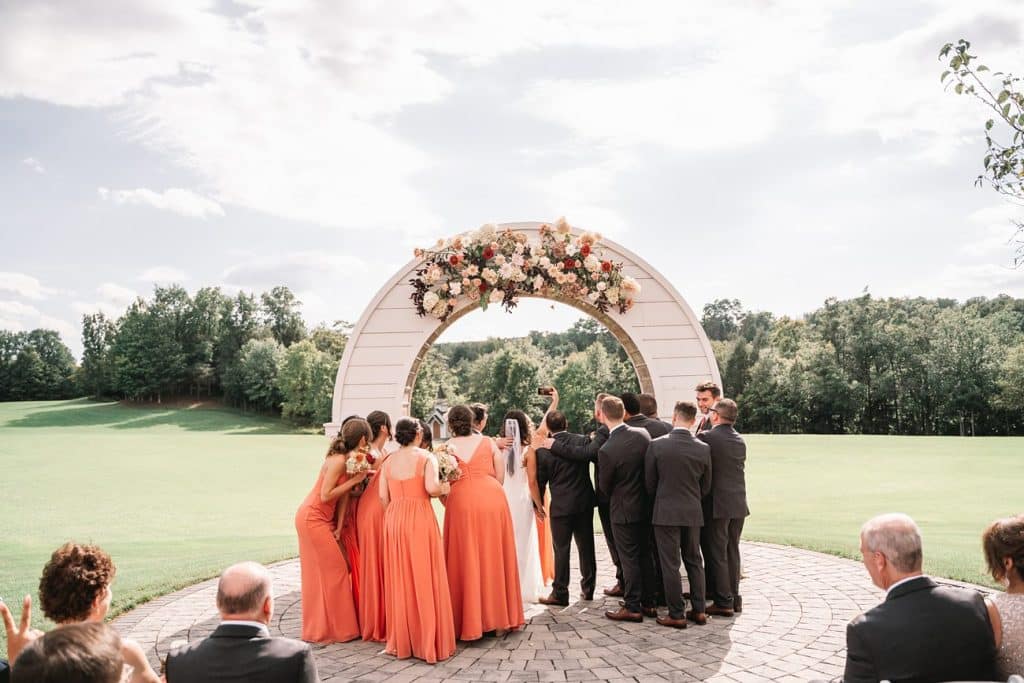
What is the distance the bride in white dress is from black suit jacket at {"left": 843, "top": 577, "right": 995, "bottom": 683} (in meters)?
4.49

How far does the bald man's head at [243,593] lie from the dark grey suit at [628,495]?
405 cm

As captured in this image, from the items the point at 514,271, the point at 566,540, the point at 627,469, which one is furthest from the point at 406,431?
the point at 514,271

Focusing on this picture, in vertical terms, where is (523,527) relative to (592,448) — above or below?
below

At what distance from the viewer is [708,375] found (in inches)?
331

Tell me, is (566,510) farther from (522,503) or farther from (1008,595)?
(1008,595)

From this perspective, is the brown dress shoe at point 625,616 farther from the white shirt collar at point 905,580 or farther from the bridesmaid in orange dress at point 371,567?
the white shirt collar at point 905,580

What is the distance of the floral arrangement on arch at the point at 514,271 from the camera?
8250 mm

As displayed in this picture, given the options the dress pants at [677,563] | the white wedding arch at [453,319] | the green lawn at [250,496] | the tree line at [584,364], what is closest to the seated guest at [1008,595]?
the dress pants at [677,563]

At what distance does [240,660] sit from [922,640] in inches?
112

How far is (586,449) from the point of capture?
6.67 metres

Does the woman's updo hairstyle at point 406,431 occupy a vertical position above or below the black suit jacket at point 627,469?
above

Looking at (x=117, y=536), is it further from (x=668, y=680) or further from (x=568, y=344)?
(x=568, y=344)

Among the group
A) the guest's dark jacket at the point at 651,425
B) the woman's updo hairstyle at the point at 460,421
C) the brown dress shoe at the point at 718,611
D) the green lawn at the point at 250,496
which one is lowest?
the green lawn at the point at 250,496

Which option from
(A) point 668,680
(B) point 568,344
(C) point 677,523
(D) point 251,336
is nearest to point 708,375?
(C) point 677,523
